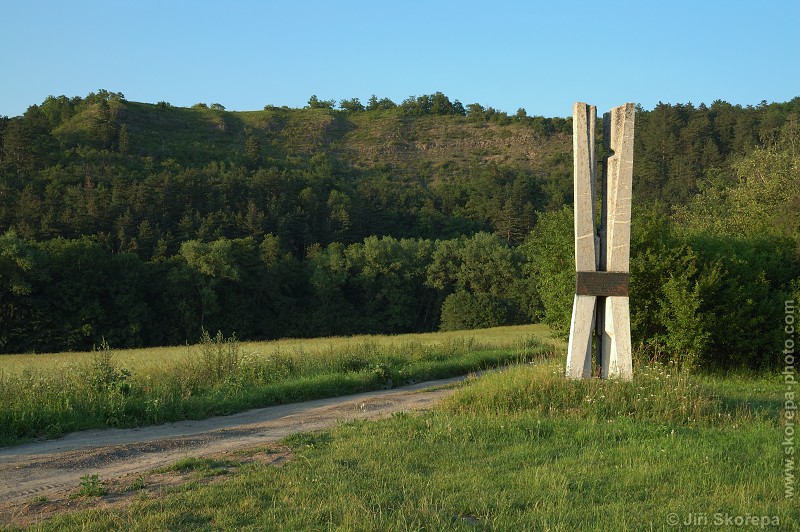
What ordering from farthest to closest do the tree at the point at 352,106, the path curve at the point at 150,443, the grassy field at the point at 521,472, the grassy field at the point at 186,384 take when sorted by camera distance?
the tree at the point at 352,106, the grassy field at the point at 186,384, the path curve at the point at 150,443, the grassy field at the point at 521,472

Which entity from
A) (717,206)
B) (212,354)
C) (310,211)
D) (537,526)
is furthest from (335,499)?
(310,211)

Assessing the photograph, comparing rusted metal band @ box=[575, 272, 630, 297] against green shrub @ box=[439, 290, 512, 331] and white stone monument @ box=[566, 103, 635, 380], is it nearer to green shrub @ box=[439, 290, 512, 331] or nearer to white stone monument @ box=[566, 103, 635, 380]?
white stone monument @ box=[566, 103, 635, 380]

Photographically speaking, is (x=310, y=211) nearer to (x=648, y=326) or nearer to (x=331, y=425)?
(x=648, y=326)

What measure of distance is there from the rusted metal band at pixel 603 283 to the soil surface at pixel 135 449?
3.61 m

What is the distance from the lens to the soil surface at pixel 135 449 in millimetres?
7305

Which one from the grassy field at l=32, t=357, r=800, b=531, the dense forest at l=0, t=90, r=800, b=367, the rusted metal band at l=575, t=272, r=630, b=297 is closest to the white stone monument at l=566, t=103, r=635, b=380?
the rusted metal band at l=575, t=272, r=630, b=297

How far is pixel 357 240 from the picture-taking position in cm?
8462

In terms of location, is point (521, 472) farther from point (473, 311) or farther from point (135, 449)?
point (473, 311)

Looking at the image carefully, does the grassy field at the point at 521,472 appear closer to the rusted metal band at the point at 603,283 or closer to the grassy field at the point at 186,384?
the rusted metal band at the point at 603,283

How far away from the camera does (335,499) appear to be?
657 centimetres

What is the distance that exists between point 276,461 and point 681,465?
4.52 metres

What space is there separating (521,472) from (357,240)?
77540mm

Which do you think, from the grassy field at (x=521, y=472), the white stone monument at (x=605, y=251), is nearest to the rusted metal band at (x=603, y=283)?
the white stone monument at (x=605, y=251)

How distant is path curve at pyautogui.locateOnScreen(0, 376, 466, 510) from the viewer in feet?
26.4
